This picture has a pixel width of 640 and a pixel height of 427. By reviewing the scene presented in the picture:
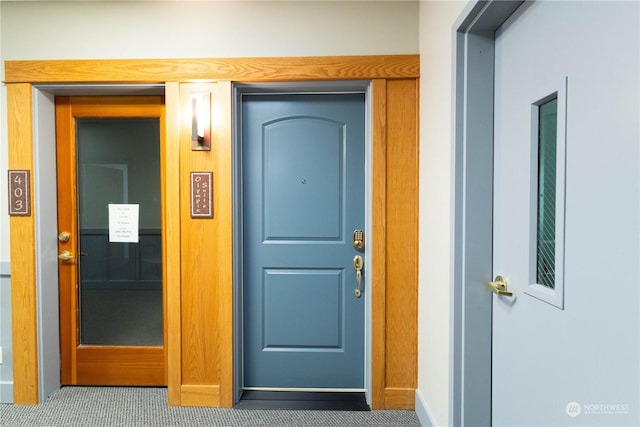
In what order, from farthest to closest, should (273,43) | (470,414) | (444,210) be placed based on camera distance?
1. (273,43)
2. (444,210)
3. (470,414)

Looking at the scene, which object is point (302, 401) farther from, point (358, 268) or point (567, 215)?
point (567, 215)

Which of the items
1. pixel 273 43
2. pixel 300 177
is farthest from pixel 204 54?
pixel 300 177

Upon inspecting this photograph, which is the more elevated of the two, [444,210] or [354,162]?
[354,162]

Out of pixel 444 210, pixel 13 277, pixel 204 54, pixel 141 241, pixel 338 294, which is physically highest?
pixel 204 54

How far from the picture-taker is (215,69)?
1842 mm

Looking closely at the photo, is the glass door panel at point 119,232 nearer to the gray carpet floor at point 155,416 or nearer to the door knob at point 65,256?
the door knob at point 65,256

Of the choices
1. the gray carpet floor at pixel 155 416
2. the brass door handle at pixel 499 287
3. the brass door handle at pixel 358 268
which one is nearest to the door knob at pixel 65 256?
the gray carpet floor at pixel 155 416

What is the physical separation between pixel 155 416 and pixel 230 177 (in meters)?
1.44

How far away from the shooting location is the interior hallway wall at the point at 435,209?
1402mm

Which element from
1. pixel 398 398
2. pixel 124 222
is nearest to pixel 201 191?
pixel 124 222

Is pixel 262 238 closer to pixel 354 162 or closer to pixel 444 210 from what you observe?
pixel 354 162

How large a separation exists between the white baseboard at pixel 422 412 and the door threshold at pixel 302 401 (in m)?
0.29

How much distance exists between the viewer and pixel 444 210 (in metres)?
1.45

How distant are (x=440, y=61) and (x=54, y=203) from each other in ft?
7.93
